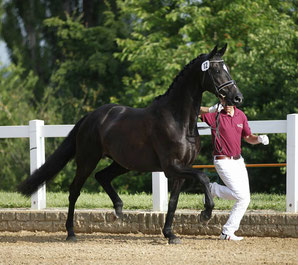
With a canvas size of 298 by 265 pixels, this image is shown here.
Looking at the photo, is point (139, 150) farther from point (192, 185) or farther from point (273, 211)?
point (192, 185)

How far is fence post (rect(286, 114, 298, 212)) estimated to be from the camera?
6.89m

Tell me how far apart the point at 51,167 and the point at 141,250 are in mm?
2023

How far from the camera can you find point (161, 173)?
296 inches

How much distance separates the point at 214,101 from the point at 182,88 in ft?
26.5

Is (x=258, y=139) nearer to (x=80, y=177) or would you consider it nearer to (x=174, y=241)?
(x=174, y=241)

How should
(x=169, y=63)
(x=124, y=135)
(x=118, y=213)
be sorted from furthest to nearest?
(x=169, y=63) < (x=118, y=213) < (x=124, y=135)

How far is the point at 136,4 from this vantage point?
18.3 m

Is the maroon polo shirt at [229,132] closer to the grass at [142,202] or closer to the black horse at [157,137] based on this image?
the black horse at [157,137]

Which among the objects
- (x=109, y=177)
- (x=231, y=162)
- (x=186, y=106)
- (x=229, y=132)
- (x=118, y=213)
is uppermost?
(x=186, y=106)

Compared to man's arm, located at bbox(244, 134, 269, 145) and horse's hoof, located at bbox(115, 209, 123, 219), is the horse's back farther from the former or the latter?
man's arm, located at bbox(244, 134, 269, 145)

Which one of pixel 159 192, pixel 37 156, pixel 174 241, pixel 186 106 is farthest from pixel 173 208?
pixel 37 156

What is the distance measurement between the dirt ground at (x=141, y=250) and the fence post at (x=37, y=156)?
71cm

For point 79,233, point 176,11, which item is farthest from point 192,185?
point 79,233

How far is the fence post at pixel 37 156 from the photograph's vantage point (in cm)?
803
